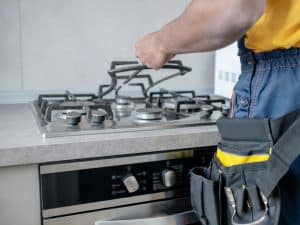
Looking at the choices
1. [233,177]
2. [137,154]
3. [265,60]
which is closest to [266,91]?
[265,60]

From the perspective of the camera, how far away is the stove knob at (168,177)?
0.83m

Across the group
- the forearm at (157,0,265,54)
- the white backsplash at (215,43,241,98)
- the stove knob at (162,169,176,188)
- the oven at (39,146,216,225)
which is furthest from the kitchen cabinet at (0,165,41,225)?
the white backsplash at (215,43,241,98)

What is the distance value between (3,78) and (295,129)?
3.05 ft

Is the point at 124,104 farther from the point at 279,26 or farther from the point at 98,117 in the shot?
the point at 279,26

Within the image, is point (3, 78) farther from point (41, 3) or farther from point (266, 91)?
point (266, 91)

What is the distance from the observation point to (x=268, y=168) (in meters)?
0.59

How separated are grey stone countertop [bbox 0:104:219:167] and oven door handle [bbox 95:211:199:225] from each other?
0.15m

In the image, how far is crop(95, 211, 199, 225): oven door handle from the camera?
0.79m

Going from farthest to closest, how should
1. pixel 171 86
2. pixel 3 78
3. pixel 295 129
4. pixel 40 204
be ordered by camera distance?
pixel 171 86 → pixel 3 78 → pixel 40 204 → pixel 295 129

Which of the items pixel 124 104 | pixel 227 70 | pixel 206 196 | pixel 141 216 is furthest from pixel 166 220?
pixel 227 70

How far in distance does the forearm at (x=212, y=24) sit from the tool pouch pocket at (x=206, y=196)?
25 cm

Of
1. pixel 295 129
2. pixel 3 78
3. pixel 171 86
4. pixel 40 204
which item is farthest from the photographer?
pixel 171 86

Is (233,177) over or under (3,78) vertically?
under

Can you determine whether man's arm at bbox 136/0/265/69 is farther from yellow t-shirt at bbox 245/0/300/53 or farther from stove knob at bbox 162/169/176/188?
stove knob at bbox 162/169/176/188
